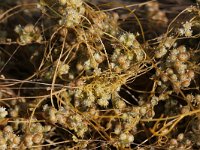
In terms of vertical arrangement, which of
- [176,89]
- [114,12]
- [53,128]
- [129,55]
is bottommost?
[53,128]

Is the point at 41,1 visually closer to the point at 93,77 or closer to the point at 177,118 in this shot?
the point at 93,77

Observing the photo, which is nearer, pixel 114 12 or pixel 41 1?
pixel 41 1

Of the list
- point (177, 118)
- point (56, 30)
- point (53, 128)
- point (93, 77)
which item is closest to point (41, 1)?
point (56, 30)

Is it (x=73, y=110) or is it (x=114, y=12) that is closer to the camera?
(x=73, y=110)

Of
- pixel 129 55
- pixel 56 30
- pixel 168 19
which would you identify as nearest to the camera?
pixel 129 55

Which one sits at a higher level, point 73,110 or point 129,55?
point 129,55

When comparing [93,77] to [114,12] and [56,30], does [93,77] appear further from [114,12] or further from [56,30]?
[114,12]

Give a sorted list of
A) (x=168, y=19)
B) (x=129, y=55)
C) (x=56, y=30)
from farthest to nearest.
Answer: (x=168, y=19), (x=56, y=30), (x=129, y=55)

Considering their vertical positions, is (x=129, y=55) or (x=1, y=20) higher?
(x=1, y=20)

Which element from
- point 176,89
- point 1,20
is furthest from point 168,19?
point 1,20
